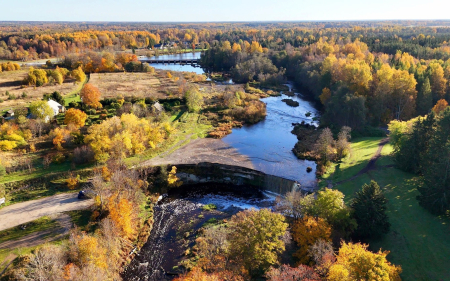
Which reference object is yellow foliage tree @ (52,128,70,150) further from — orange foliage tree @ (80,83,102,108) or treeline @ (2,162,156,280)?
orange foliage tree @ (80,83,102,108)

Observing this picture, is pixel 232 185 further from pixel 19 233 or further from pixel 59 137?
pixel 59 137

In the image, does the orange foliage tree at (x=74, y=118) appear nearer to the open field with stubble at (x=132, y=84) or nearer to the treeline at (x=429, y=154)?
the open field with stubble at (x=132, y=84)

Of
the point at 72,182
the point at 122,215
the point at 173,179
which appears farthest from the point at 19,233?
the point at 173,179

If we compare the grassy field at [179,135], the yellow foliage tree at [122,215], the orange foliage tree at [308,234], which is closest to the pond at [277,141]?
the grassy field at [179,135]

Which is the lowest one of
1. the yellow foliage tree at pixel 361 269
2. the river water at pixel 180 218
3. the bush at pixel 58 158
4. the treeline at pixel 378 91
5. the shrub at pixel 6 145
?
the river water at pixel 180 218

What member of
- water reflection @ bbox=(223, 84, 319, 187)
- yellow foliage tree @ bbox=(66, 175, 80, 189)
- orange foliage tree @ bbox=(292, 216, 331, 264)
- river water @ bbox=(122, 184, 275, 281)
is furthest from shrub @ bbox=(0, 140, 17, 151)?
orange foliage tree @ bbox=(292, 216, 331, 264)

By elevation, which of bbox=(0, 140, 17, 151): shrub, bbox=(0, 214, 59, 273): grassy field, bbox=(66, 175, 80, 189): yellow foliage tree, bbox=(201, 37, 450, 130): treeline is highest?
bbox=(201, 37, 450, 130): treeline

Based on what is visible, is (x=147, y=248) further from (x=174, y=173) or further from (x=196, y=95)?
(x=196, y=95)
